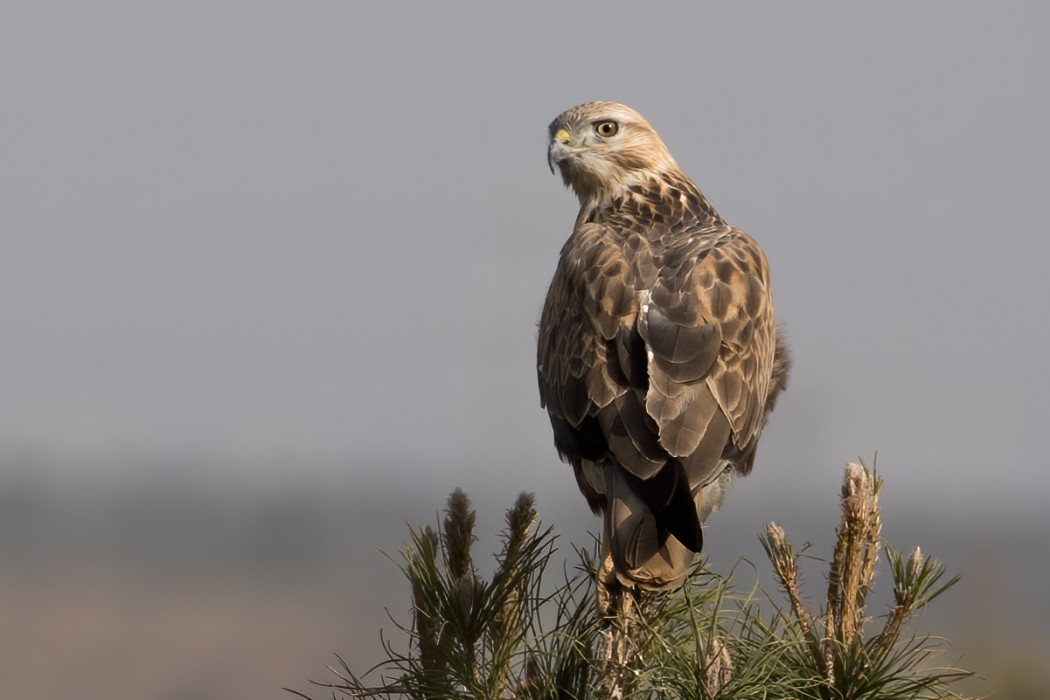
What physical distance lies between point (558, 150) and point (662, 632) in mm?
3773

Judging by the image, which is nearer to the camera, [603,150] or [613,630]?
[613,630]

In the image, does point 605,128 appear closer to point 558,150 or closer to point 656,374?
point 558,150

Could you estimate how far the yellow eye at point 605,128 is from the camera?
9234 mm

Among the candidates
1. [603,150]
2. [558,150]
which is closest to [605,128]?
[603,150]

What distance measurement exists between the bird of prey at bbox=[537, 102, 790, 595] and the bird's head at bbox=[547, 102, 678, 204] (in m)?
0.63

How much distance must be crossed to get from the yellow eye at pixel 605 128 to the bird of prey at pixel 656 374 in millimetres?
908

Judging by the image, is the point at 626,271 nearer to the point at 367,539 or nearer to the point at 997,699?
the point at 997,699

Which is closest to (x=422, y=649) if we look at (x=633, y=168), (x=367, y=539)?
(x=633, y=168)

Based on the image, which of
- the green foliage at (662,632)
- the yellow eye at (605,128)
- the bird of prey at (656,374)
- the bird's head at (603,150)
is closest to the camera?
the green foliage at (662,632)

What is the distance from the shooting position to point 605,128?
9250 mm

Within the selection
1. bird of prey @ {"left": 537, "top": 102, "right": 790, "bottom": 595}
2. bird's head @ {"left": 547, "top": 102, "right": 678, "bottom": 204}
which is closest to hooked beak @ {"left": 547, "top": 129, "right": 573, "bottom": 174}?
bird's head @ {"left": 547, "top": 102, "right": 678, "bottom": 204}

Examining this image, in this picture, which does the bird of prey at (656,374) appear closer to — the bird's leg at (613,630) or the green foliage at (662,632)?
the bird's leg at (613,630)

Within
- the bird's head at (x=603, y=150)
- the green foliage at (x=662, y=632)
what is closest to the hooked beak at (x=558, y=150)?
the bird's head at (x=603, y=150)

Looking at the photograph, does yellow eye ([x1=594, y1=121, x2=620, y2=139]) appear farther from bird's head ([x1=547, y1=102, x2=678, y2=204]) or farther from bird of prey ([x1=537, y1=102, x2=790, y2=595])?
bird of prey ([x1=537, y1=102, x2=790, y2=595])
